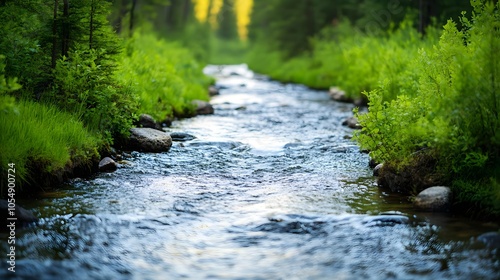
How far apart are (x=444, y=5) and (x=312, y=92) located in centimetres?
648

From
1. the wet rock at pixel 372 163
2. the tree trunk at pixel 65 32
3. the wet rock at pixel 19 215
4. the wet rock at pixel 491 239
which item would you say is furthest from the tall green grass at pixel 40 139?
the wet rock at pixel 491 239

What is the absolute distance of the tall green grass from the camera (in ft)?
24.3

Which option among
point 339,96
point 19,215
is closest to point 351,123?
point 339,96

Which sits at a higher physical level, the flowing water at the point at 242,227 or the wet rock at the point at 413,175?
the wet rock at the point at 413,175

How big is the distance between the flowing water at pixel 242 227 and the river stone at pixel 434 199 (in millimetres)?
155

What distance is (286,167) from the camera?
9.87 m

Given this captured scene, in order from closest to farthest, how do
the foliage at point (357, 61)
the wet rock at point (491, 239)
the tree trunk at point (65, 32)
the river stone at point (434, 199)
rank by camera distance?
the wet rock at point (491, 239) < the river stone at point (434, 199) < the tree trunk at point (65, 32) < the foliage at point (357, 61)

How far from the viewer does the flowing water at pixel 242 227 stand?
553cm

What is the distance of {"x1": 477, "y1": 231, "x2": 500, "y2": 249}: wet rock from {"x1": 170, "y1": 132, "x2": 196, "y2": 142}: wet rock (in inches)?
288

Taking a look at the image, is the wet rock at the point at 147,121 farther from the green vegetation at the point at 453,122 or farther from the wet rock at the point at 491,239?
the wet rock at the point at 491,239

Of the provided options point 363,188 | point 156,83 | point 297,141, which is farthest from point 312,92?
point 363,188

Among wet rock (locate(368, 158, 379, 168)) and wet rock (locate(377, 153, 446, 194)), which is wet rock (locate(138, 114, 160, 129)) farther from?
wet rock (locate(377, 153, 446, 194))

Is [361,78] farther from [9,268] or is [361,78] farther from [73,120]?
[9,268]

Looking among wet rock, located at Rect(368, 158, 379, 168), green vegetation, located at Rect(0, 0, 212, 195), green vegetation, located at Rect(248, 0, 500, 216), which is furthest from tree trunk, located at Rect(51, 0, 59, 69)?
wet rock, located at Rect(368, 158, 379, 168)
